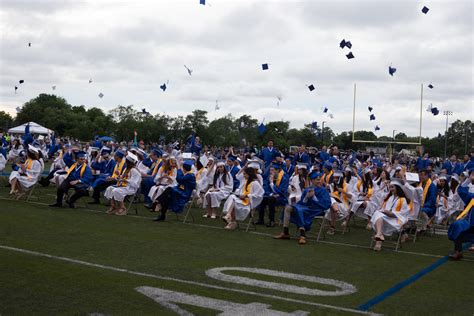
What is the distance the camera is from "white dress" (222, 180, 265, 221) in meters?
13.5

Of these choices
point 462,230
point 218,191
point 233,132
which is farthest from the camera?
point 233,132

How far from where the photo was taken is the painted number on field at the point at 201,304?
246 inches

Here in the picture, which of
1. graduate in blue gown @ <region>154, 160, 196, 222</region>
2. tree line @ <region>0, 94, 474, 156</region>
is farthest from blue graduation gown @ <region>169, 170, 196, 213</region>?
tree line @ <region>0, 94, 474, 156</region>

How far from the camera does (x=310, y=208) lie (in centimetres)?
1210

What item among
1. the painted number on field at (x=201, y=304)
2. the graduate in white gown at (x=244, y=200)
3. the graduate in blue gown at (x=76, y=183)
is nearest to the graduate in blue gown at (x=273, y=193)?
the graduate in white gown at (x=244, y=200)

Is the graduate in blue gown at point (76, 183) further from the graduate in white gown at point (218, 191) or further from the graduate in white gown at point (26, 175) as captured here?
the graduate in white gown at point (218, 191)

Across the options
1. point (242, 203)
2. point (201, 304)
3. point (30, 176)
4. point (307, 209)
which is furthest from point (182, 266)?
point (30, 176)

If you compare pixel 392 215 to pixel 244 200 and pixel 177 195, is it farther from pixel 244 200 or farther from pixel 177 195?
pixel 177 195

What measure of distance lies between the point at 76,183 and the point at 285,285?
30.2ft

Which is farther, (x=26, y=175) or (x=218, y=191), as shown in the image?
(x=26, y=175)

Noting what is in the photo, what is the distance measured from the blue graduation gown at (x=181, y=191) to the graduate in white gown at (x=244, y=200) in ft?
4.92

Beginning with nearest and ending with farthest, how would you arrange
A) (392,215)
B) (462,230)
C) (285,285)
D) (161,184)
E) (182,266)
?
1. (285,285)
2. (182,266)
3. (462,230)
4. (392,215)
5. (161,184)

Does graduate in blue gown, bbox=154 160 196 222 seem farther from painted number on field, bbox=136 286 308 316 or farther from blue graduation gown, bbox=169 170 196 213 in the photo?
painted number on field, bbox=136 286 308 316

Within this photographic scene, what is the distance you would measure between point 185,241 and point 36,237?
2786mm
